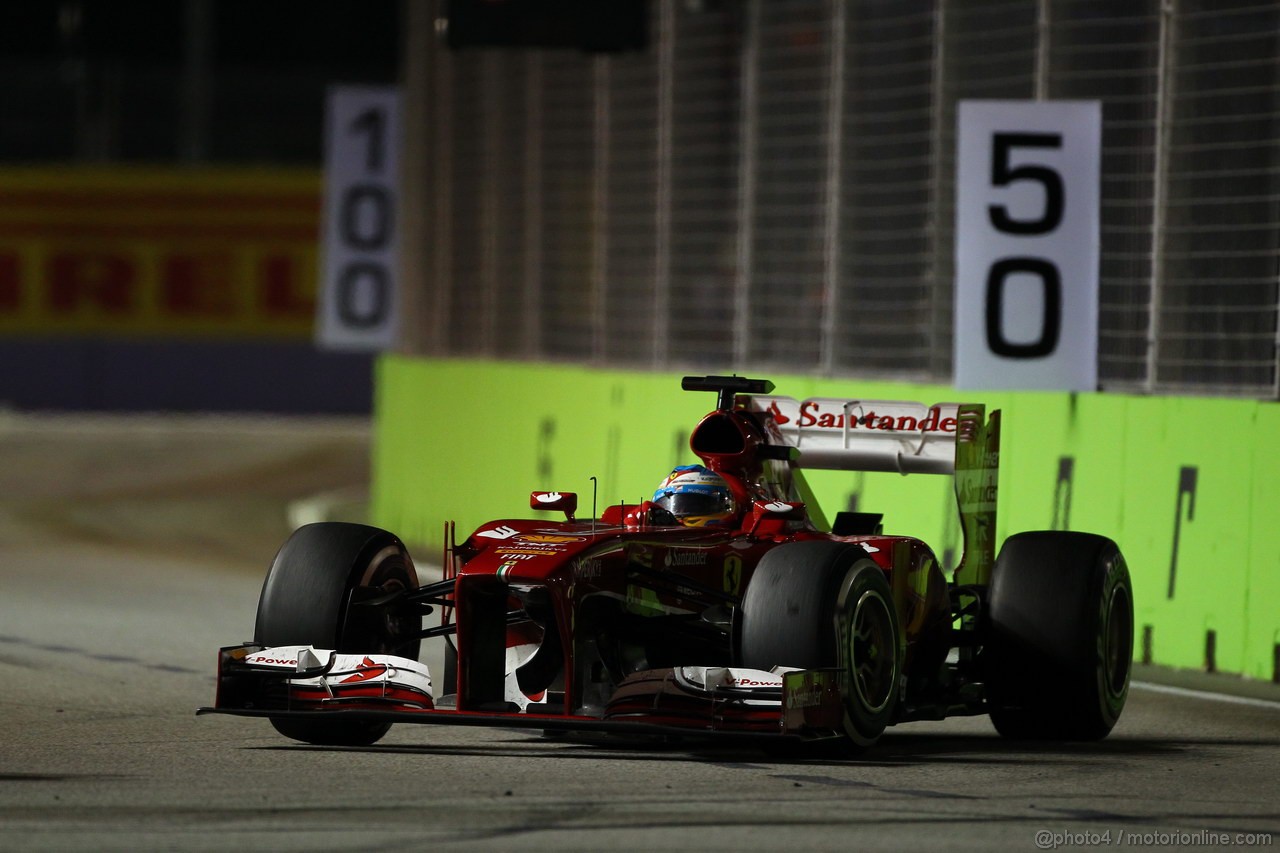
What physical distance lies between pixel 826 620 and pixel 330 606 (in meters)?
1.74

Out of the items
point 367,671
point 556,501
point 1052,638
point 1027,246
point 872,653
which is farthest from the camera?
point 1027,246

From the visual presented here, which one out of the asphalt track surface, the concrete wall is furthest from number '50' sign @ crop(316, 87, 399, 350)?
the asphalt track surface

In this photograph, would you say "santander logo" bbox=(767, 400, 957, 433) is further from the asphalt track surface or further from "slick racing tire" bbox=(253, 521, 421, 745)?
"slick racing tire" bbox=(253, 521, 421, 745)

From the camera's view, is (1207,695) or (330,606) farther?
(1207,695)

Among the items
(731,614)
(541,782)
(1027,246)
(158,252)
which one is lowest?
(541,782)

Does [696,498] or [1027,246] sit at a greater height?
[1027,246]

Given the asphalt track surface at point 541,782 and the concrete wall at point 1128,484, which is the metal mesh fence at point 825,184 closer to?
the concrete wall at point 1128,484

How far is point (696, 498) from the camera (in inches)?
376

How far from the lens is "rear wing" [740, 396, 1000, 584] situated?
1022 centimetres

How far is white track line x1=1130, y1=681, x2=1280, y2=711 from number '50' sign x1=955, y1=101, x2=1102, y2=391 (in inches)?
70.2

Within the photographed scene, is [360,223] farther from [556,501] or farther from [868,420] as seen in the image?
[556,501]

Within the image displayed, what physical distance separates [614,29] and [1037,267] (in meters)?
4.19

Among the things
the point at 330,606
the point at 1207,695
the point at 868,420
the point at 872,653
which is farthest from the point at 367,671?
the point at 1207,695

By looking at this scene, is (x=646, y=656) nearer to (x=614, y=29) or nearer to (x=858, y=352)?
(x=858, y=352)
